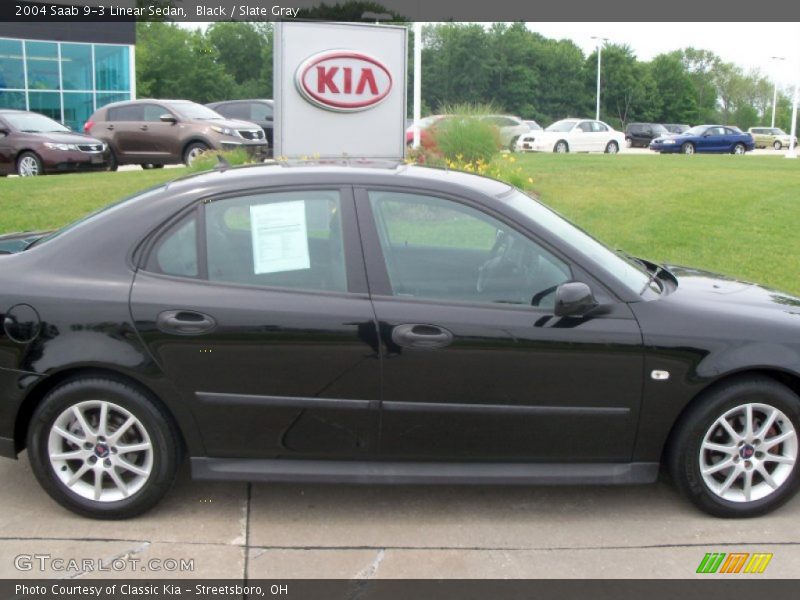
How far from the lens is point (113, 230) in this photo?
163 inches

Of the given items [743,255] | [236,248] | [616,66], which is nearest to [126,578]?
[236,248]

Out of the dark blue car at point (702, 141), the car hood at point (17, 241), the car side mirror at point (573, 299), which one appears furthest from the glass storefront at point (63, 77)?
the car side mirror at point (573, 299)

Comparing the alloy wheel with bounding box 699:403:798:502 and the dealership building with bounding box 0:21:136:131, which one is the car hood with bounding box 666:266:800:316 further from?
the dealership building with bounding box 0:21:136:131

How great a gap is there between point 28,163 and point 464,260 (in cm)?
1410

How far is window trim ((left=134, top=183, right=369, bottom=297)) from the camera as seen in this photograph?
4.01m

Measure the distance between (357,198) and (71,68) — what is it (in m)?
33.8

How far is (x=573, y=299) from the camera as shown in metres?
3.88

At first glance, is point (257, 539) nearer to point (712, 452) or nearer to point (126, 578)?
point (126, 578)

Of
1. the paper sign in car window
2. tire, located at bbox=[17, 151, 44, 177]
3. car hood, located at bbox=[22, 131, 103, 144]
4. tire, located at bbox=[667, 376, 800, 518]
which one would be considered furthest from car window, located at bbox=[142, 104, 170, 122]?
tire, located at bbox=[667, 376, 800, 518]

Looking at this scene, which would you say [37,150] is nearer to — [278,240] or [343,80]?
[343,80]

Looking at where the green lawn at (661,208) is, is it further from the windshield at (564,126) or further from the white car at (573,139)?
the windshield at (564,126)

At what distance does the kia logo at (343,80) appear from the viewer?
39.9 feet

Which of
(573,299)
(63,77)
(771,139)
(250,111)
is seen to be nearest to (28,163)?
(250,111)

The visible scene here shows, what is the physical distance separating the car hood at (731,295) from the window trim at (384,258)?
0.54 m
